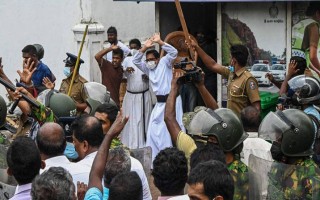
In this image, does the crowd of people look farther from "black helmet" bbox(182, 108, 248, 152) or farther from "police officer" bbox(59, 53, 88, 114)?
"police officer" bbox(59, 53, 88, 114)

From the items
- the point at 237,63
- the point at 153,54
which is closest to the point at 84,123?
the point at 237,63

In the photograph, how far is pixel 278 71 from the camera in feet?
43.1

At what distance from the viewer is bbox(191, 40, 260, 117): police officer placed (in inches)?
429

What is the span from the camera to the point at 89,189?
6371 millimetres

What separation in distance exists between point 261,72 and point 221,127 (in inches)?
226

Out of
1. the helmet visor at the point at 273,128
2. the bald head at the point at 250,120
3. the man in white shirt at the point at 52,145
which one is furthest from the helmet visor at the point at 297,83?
the man in white shirt at the point at 52,145

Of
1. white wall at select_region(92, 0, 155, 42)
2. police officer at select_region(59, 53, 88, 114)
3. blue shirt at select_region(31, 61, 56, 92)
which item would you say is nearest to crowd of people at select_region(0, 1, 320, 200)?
police officer at select_region(59, 53, 88, 114)

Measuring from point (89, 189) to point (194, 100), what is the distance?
8.01 meters

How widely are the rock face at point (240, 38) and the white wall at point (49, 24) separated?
390 cm

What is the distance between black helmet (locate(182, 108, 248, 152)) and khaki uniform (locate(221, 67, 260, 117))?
3.13 metres

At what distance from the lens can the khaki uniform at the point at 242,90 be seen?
10.9 meters

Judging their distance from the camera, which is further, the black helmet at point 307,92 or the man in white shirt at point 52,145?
the black helmet at point 307,92

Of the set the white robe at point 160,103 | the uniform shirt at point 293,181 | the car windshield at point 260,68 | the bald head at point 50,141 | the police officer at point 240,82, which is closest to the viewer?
the uniform shirt at point 293,181

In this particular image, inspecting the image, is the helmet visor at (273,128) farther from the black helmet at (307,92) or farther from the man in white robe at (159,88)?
the man in white robe at (159,88)
